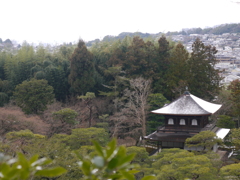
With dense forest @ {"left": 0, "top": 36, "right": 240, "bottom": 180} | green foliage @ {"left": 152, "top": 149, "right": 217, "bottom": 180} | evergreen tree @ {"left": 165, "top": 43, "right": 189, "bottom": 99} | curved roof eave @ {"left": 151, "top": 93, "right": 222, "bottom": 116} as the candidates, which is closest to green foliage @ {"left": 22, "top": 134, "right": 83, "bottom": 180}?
dense forest @ {"left": 0, "top": 36, "right": 240, "bottom": 180}

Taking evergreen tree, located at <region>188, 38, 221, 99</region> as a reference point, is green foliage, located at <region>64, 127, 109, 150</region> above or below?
below

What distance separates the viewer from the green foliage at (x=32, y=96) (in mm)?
19062

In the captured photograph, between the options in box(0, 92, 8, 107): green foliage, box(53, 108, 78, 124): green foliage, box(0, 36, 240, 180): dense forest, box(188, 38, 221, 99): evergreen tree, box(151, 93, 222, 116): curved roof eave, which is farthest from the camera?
box(188, 38, 221, 99): evergreen tree

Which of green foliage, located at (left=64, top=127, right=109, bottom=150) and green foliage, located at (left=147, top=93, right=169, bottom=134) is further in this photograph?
green foliage, located at (left=147, top=93, right=169, bottom=134)

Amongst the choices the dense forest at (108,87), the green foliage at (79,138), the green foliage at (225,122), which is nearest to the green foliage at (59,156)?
the green foliage at (79,138)

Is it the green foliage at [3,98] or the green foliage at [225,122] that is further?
the green foliage at [3,98]

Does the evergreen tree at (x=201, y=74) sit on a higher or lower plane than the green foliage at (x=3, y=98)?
higher

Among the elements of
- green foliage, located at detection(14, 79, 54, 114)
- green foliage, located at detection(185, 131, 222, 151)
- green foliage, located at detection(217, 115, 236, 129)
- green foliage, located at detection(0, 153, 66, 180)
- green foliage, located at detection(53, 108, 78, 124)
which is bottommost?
green foliage, located at detection(217, 115, 236, 129)

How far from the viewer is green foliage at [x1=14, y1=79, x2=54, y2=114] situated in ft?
62.5

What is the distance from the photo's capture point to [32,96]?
19.2 metres

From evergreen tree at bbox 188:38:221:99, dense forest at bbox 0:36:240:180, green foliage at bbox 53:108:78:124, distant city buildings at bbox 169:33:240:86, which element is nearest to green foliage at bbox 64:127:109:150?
dense forest at bbox 0:36:240:180

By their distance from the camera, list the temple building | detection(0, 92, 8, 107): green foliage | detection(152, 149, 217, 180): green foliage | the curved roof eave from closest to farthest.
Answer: detection(152, 149, 217, 180): green foliage → the temple building → the curved roof eave → detection(0, 92, 8, 107): green foliage

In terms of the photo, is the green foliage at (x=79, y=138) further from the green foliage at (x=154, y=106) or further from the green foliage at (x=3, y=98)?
the green foliage at (x=3, y=98)

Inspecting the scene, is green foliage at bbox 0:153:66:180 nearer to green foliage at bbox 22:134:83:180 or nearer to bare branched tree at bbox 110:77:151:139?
green foliage at bbox 22:134:83:180
